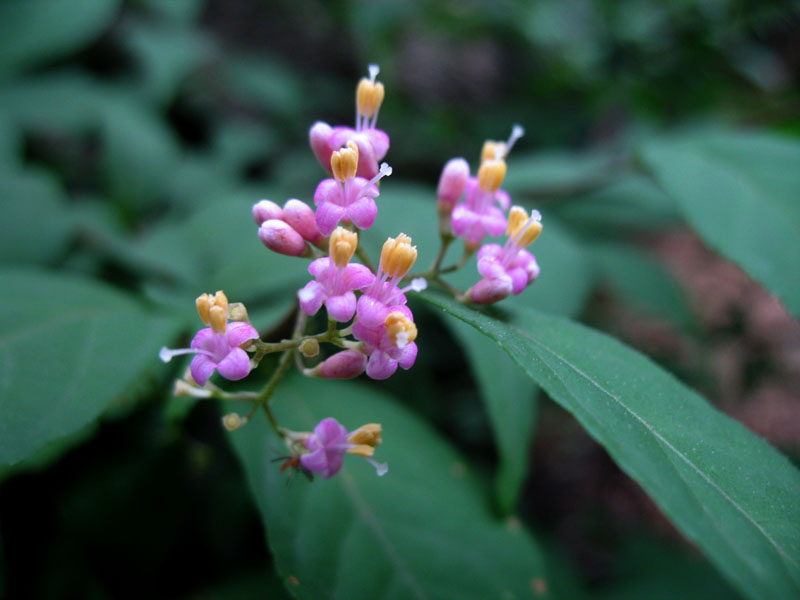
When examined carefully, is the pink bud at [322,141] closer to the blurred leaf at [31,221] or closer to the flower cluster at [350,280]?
the flower cluster at [350,280]

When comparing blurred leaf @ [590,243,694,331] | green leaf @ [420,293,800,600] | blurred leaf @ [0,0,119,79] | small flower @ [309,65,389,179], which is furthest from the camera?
blurred leaf @ [0,0,119,79]

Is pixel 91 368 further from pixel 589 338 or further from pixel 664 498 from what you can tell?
pixel 664 498

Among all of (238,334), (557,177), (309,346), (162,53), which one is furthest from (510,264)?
(162,53)

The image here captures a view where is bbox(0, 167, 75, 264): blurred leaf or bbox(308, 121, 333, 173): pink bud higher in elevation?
bbox(308, 121, 333, 173): pink bud

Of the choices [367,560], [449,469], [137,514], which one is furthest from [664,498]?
[137,514]

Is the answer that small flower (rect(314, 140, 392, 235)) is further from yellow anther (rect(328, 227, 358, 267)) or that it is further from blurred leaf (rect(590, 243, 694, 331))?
blurred leaf (rect(590, 243, 694, 331))

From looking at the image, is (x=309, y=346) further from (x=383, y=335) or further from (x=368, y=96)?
(x=368, y=96)

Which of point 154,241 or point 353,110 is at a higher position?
point 353,110

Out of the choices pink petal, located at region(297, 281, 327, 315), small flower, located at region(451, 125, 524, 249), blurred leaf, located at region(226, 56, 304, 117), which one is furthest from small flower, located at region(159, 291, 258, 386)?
blurred leaf, located at region(226, 56, 304, 117)
